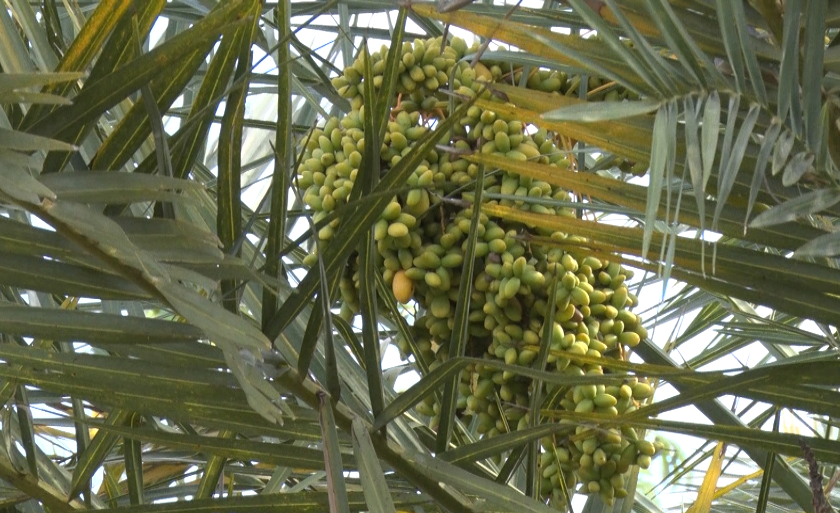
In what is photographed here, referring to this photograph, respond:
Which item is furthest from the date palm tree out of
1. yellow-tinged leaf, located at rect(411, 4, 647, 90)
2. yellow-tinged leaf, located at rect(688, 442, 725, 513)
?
yellow-tinged leaf, located at rect(688, 442, 725, 513)

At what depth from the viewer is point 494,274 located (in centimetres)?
82

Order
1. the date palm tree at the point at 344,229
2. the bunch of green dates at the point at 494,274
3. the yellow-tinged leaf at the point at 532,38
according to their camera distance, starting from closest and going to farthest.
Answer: the date palm tree at the point at 344,229 → the yellow-tinged leaf at the point at 532,38 → the bunch of green dates at the point at 494,274

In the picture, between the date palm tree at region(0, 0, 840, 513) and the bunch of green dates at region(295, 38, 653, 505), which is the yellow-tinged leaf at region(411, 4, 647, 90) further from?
the bunch of green dates at region(295, 38, 653, 505)

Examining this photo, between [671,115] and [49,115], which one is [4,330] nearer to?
[49,115]

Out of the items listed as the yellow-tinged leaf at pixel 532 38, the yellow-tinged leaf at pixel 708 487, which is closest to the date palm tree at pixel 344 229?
the yellow-tinged leaf at pixel 532 38

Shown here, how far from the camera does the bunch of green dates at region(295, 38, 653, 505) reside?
2.70 feet

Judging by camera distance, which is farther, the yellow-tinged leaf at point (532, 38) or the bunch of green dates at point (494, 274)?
the bunch of green dates at point (494, 274)

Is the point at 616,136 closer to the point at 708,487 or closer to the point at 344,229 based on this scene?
the point at 344,229

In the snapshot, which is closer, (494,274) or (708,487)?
(494,274)

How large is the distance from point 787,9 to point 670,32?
62 millimetres

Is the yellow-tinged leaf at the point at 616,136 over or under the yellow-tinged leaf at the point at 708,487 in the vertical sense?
over

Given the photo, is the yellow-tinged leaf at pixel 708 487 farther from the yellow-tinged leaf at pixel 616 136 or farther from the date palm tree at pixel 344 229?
the yellow-tinged leaf at pixel 616 136

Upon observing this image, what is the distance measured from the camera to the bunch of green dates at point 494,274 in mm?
822

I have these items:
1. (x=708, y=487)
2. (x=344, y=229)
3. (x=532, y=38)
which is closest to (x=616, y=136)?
(x=532, y=38)
